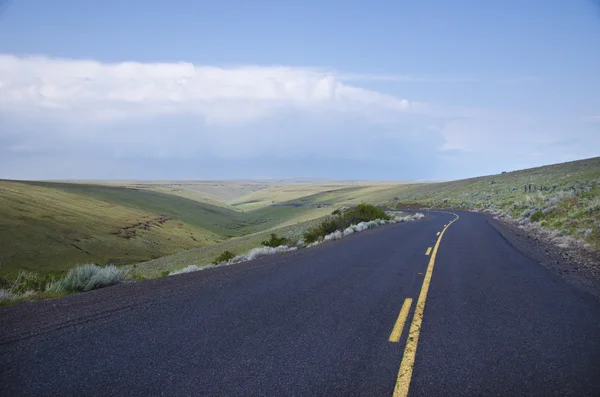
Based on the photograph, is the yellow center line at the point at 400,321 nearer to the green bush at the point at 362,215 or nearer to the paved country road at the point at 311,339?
the paved country road at the point at 311,339

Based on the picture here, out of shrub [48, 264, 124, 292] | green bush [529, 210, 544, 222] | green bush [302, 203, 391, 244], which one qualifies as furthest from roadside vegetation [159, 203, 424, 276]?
green bush [529, 210, 544, 222]

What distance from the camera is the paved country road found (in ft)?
14.0

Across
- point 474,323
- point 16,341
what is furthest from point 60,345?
point 474,323

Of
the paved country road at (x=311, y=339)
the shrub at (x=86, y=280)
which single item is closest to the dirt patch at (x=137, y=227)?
the shrub at (x=86, y=280)

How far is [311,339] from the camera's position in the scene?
5551 mm

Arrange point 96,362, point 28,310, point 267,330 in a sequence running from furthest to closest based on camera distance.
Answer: point 28,310 < point 267,330 < point 96,362

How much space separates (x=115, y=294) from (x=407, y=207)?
184 ft

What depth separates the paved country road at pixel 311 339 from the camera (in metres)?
4.26

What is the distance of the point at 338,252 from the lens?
1463cm

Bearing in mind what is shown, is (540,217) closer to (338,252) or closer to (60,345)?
(338,252)

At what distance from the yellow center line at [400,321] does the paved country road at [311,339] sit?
0.13 ft

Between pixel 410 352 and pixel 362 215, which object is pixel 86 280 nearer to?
pixel 410 352

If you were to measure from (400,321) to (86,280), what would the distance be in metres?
7.76

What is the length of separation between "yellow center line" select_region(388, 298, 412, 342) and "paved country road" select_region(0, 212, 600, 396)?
0.04m
